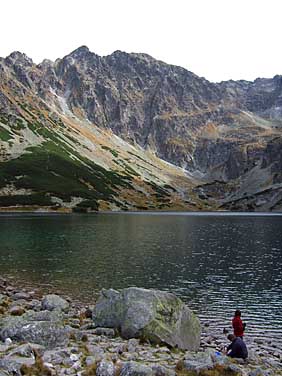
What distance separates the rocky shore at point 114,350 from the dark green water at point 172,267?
931cm

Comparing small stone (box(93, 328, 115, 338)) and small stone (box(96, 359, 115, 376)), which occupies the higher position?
small stone (box(96, 359, 115, 376))

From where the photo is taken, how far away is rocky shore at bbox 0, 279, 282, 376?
20.1 meters

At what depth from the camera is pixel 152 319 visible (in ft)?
90.8

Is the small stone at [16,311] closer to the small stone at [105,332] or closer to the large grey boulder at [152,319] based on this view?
the large grey boulder at [152,319]

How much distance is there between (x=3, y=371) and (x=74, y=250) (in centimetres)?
6485

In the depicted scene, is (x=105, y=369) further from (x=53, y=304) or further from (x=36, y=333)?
(x=53, y=304)

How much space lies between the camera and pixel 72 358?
71.3 ft

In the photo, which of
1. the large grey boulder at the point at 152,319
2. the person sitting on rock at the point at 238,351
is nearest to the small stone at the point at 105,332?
the large grey boulder at the point at 152,319

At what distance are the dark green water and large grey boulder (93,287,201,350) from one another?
357 inches

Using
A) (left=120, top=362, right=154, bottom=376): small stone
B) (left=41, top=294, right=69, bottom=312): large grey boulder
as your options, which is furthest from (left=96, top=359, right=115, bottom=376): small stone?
(left=41, top=294, right=69, bottom=312): large grey boulder

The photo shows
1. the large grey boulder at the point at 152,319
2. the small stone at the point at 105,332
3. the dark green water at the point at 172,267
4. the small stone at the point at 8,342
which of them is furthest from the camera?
the dark green water at the point at 172,267

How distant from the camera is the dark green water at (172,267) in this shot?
44.2 m

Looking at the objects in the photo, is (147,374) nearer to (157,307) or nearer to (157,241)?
(157,307)

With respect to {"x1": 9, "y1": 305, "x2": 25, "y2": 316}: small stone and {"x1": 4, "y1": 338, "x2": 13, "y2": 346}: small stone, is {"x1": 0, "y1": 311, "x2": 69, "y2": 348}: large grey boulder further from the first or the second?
{"x1": 9, "y1": 305, "x2": 25, "y2": 316}: small stone
